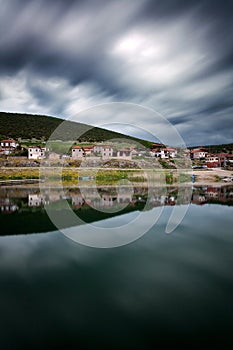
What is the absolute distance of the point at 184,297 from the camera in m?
5.81

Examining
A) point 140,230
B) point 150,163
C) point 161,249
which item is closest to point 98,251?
point 161,249

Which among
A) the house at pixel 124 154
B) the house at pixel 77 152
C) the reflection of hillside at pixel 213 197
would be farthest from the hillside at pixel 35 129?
the reflection of hillside at pixel 213 197

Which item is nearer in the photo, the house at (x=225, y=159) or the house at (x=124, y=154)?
the house at (x=124, y=154)

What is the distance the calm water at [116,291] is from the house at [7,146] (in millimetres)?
55321

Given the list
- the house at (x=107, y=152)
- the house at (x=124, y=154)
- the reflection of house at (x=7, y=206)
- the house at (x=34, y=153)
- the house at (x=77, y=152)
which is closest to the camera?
the reflection of house at (x=7, y=206)

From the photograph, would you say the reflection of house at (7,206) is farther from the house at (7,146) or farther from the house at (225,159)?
the house at (225,159)

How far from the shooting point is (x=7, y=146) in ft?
219

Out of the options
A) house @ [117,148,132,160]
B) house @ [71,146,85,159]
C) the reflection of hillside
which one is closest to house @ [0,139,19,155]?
house @ [71,146,85,159]

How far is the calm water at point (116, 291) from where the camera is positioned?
14.8 ft

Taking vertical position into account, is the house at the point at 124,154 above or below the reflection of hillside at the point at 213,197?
above

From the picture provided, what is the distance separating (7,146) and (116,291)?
68.1 metres

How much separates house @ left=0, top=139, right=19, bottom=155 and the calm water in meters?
55.3

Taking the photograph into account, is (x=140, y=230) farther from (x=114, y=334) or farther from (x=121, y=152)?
(x=121, y=152)

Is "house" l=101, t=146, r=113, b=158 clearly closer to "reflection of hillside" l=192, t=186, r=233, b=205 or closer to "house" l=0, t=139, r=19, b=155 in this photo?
"house" l=0, t=139, r=19, b=155
